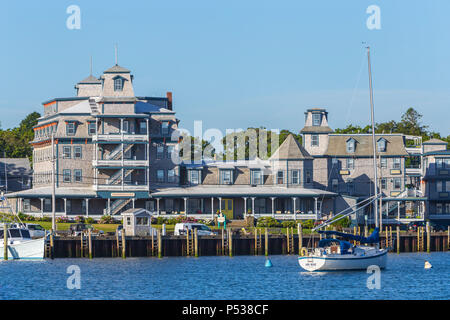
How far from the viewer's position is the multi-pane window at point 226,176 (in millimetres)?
87500

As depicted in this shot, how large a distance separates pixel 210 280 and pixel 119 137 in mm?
36715

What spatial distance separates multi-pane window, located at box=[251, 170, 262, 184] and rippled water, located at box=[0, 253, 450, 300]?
26.4 m

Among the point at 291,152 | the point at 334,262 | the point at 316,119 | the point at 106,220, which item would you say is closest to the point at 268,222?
the point at 291,152

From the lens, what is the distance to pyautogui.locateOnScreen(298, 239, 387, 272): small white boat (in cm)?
5156

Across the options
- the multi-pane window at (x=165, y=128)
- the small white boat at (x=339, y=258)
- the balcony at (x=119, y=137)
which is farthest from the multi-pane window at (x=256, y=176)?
the small white boat at (x=339, y=258)

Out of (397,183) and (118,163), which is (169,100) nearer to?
(118,163)

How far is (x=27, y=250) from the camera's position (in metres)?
58.7

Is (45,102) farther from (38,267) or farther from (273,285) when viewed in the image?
(273,285)

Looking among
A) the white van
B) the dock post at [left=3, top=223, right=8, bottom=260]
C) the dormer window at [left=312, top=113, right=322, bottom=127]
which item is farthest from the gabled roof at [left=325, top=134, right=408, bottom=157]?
the dock post at [left=3, top=223, right=8, bottom=260]

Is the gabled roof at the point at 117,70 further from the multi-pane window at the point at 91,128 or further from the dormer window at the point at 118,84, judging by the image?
the multi-pane window at the point at 91,128

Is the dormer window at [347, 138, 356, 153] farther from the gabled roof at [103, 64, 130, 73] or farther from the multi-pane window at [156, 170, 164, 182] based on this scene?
the gabled roof at [103, 64, 130, 73]

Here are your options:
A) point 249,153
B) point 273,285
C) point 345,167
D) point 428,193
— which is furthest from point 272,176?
point 273,285

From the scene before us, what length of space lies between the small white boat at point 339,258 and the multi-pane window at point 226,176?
3427cm

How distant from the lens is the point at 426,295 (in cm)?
4347
